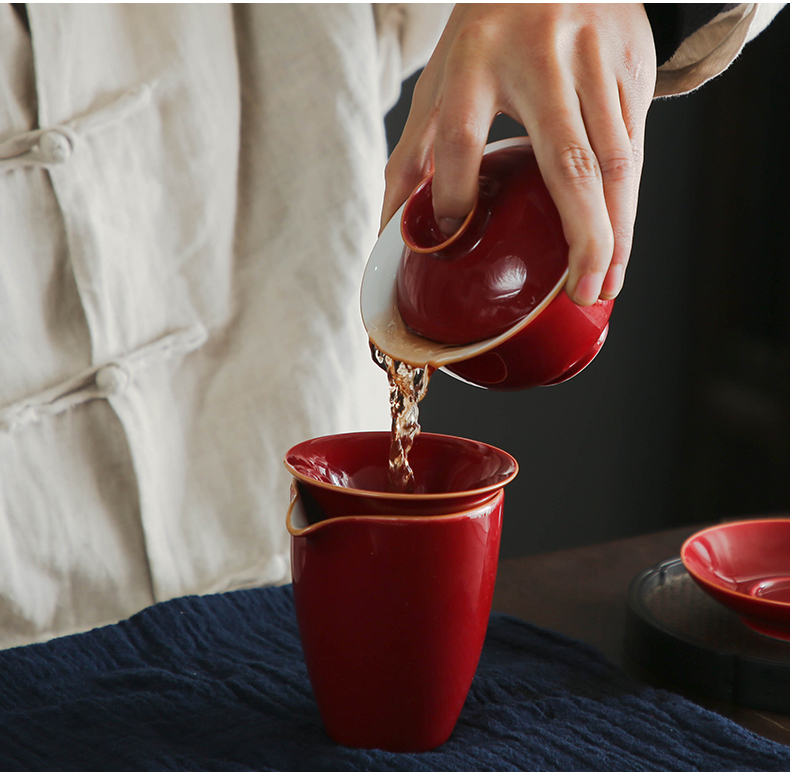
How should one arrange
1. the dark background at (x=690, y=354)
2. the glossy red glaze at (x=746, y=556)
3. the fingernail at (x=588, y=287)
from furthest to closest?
1. the dark background at (x=690, y=354)
2. the glossy red glaze at (x=746, y=556)
3. the fingernail at (x=588, y=287)

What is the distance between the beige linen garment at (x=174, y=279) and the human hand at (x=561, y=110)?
0.20m

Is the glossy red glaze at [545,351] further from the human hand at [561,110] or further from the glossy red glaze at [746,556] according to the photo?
the glossy red glaze at [746,556]

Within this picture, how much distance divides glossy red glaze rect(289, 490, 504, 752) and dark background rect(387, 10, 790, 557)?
1035 millimetres

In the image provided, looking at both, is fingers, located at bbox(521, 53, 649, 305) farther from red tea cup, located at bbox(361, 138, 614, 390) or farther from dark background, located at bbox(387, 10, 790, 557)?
dark background, located at bbox(387, 10, 790, 557)

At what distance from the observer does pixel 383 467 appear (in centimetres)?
59

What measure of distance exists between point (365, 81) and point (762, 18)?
0.36 metres

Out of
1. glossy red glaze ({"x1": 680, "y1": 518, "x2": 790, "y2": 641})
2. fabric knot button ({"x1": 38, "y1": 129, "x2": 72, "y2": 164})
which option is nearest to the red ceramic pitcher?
glossy red glaze ({"x1": 680, "y1": 518, "x2": 790, "y2": 641})

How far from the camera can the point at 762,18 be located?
68 cm

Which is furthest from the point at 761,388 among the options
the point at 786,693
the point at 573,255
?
the point at 573,255

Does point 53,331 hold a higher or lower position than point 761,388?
higher

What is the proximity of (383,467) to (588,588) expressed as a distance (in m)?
0.28

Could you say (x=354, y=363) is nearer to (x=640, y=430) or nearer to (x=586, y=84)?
(x=586, y=84)

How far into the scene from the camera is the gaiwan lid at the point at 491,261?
0.50 m

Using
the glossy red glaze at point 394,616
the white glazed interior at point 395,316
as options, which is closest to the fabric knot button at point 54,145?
the white glazed interior at point 395,316
